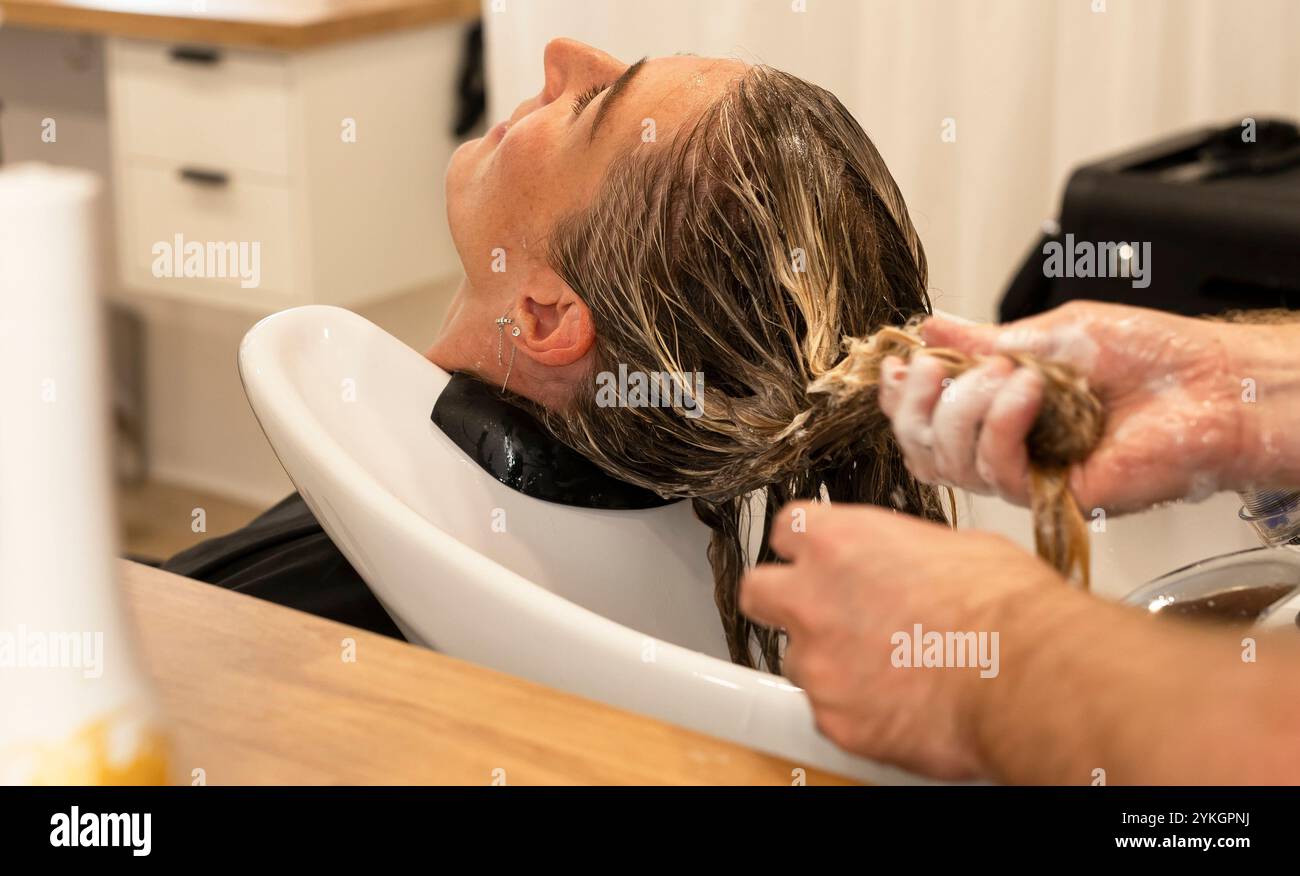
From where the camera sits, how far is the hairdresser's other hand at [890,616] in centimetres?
57

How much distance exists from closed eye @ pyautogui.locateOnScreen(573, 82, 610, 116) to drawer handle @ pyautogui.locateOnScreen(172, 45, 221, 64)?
4.99 ft

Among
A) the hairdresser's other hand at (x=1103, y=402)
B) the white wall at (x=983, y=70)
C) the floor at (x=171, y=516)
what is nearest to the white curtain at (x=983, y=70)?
the white wall at (x=983, y=70)

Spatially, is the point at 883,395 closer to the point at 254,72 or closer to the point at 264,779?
the point at 264,779

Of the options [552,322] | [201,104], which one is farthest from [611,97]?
[201,104]

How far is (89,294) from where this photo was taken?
0.47 metres

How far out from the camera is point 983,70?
7.92 ft

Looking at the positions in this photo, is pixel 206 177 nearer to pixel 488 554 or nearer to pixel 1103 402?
pixel 488 554

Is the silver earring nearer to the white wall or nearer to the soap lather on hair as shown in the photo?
the soap lather on hair

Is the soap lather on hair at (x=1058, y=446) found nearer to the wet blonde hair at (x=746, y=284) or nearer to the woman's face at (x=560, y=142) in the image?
the wet blonde hair at (x=746, y=284)

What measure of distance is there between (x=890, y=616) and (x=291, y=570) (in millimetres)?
652

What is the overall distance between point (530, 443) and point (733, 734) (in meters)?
0.41

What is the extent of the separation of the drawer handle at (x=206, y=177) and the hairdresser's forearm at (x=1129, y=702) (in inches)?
86.8

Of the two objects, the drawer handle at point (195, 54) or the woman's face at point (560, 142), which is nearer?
the woman's face at point (560, 142)
